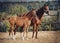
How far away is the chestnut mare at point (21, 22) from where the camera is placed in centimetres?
366

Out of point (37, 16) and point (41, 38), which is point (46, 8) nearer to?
point (37, 16)

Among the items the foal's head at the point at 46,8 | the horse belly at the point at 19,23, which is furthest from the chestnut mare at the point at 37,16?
the horse belly at the point at 19,23

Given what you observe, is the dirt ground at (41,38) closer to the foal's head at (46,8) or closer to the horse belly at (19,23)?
the horse belly at (19,23)

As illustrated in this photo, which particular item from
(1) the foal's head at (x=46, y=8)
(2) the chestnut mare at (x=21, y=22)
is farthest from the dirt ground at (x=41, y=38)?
(1) the foal's head at (x=46, y=8)

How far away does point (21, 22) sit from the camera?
145 inches

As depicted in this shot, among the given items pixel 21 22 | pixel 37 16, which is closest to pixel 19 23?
pixel 21 22

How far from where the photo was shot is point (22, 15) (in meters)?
3.68

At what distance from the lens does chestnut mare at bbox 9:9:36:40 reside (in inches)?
144

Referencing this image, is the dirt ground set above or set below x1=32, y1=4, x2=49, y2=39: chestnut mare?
below

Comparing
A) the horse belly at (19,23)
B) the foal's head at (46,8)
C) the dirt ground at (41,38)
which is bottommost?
the dirt ground at (41,38)

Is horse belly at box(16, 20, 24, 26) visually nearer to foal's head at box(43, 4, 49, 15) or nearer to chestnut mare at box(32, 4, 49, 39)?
chestnut mare at box(32, 4, 49, 39)

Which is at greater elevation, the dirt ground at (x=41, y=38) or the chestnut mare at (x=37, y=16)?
the chestnut mare at (x=37, y=16)

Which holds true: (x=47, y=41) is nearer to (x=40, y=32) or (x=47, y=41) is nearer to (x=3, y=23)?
(x=40, y=32)

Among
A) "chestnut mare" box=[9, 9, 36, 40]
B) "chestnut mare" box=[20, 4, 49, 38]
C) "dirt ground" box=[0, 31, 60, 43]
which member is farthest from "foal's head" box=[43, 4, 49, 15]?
"dirt ground" box=[0, 31, 60, 43]
